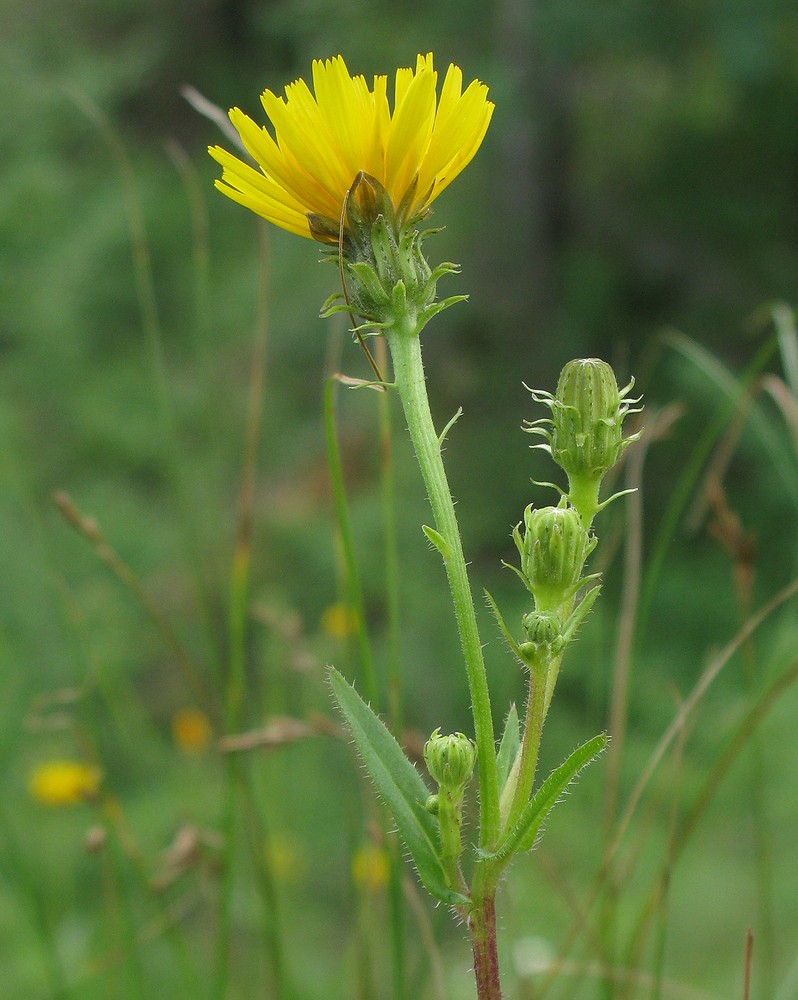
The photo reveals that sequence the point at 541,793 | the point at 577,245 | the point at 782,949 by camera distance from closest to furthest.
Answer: the point at 541,793, the point at 782,949, the point at 577,245

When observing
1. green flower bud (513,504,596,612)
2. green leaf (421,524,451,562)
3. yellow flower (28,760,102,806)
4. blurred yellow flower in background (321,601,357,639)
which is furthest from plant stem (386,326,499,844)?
yellow flower (28,760,102,806)

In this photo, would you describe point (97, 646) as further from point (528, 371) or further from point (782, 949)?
point (528, 371)

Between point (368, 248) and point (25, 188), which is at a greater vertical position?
point (25, 188)

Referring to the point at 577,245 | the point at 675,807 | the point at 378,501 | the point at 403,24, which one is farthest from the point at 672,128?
the point at 675,807

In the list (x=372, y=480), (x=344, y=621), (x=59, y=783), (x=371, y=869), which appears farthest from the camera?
(x=372, y=480)

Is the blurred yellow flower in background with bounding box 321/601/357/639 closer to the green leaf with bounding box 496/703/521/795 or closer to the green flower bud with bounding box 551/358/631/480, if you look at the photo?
the green leaf with bounding box 496/703/521/795

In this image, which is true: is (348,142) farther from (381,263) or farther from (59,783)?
(59,783)

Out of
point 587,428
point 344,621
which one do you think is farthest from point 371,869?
point 587,428
